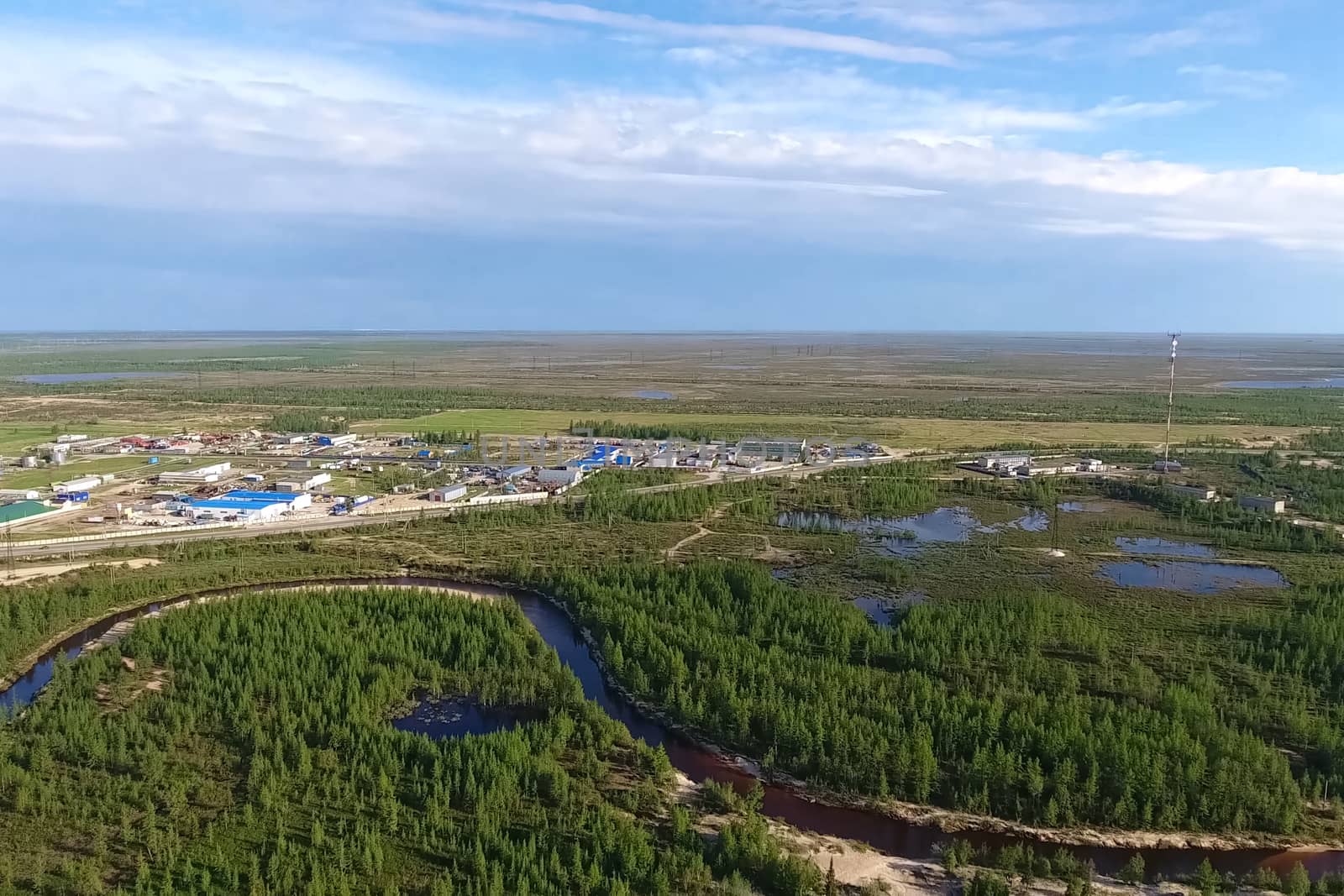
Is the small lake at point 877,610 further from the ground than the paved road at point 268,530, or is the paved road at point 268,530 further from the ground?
the paved road at point 268,530

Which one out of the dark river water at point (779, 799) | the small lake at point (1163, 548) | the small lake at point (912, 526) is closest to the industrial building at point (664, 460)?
the small lake at point (912, 526)

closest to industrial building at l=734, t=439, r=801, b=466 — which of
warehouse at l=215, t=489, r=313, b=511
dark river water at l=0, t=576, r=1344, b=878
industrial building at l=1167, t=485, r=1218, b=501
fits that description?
industrial building at l=1167, t=485, r=1218, b=501

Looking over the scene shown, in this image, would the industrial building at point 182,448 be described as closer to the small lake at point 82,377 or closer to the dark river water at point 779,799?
the dark river water at point 779,799

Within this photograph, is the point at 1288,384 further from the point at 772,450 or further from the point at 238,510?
the point at 238,510

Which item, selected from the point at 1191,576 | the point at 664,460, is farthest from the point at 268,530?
the point at 1191,576

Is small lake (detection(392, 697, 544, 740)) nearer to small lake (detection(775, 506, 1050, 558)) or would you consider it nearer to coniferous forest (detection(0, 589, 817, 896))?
coniferous forest (detection(0, 589, 817, 896))

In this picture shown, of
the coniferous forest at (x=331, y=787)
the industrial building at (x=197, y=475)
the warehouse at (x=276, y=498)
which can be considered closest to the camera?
the coniferous forest at (x=331, y=787)
